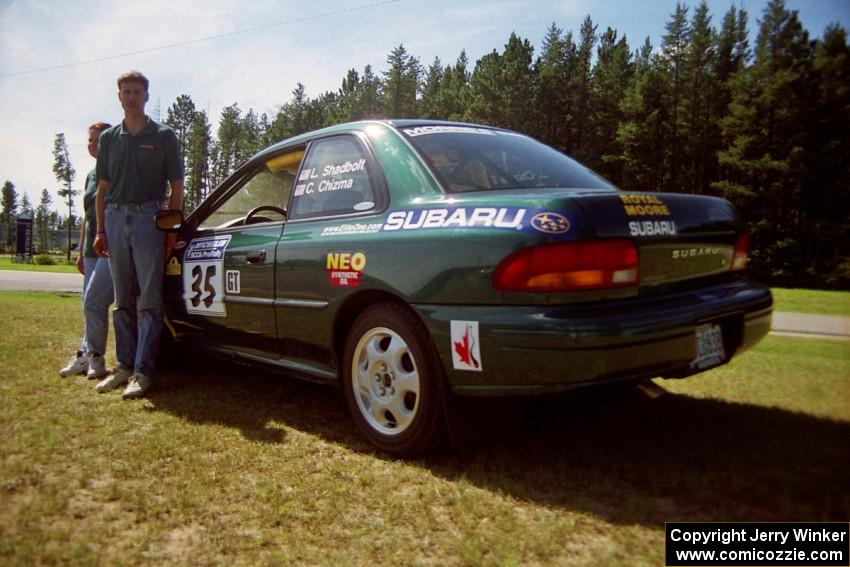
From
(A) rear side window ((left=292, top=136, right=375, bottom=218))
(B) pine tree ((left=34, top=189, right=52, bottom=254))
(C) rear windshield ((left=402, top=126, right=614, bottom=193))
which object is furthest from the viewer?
(B) pine tree ((left=34, top=189, right=52, bottom=254))

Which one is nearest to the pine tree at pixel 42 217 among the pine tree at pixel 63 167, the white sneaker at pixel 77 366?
the pine tree at pixel 63 167

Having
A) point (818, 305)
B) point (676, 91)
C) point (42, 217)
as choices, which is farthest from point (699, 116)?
point (42, 217)

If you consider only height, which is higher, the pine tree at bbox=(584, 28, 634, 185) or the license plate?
the pine tree at bbox=(584, 28, 634, 185)

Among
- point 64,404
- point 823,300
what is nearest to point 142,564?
point 64,404

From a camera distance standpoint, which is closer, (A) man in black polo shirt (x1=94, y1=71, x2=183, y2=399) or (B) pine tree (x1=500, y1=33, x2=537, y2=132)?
(A) man in black polo shirt (x1=94, y1=71, x2=183, y2=399)

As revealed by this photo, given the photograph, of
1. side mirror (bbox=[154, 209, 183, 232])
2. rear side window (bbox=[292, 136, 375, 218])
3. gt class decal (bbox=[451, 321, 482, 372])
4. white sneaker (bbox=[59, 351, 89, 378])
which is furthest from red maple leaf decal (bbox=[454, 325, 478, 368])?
white sneaker (bbox=[59, 351, 89, 378])

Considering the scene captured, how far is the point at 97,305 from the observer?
4.38m

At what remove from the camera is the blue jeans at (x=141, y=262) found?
3.95m

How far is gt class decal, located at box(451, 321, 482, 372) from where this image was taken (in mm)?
2240

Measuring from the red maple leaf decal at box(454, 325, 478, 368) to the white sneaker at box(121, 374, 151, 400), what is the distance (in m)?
2.46

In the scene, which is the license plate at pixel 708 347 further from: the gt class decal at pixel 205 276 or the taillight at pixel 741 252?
the gt class decal at pixel 205 276

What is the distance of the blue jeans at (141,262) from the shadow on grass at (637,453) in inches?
25.0

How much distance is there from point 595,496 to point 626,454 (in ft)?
1.45

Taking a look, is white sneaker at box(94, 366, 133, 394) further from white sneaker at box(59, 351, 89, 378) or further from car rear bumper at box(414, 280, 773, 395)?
car rear bumper at box(414, 280, 773, 395)
